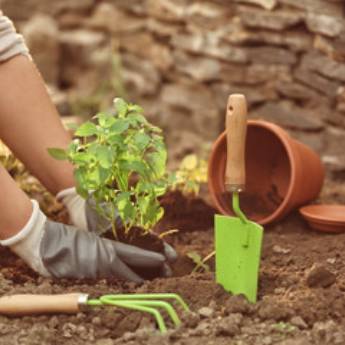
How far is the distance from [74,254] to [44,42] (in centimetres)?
225

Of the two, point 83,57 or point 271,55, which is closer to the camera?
point 271,55

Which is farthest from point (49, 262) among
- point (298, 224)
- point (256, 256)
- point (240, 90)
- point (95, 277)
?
point (240, 90)

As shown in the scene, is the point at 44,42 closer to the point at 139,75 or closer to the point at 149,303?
the point at 139,75

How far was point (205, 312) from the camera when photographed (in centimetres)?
192

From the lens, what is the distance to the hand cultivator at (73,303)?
191 cm

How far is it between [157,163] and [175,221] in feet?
1.46

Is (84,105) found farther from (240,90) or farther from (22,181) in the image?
(22,181)

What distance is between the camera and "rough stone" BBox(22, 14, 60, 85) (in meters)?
4.19

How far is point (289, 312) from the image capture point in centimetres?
191

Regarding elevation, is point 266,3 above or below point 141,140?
above

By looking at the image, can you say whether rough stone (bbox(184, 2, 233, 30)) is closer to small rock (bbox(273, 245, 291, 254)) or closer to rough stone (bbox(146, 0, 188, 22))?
rough stone (bbox(146, 0, 188, 22))

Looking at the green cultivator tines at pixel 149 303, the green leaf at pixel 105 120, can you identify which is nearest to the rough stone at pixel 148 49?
the green leaf at pixel 105 120

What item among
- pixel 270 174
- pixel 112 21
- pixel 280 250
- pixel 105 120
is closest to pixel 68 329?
pixel 105 120

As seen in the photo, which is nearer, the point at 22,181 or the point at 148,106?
the point at 22,181
